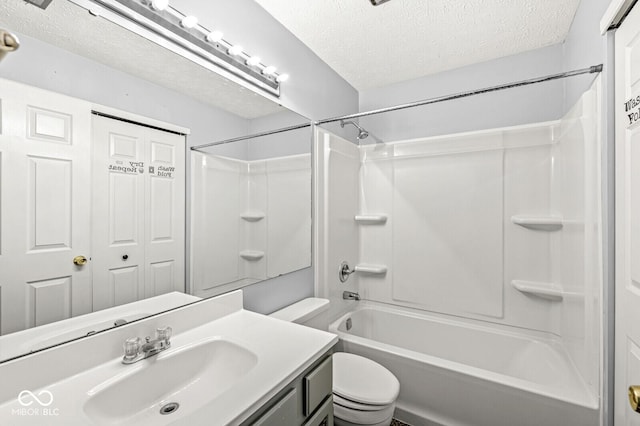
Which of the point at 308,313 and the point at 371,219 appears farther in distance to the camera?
the point at 371,219

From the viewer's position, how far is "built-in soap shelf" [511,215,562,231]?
187 cm

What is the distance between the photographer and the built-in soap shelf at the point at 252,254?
150 cm

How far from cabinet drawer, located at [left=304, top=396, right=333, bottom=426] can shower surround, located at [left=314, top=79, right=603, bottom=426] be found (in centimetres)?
70

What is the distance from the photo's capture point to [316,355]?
0.97m

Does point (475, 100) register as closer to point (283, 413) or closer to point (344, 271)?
point (344, 271)

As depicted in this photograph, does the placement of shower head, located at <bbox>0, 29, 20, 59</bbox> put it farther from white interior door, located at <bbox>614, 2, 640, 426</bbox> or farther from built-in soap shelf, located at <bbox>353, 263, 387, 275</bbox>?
built-in soap shelf, located at <bbox>353, 263, 387, 275</bbox>

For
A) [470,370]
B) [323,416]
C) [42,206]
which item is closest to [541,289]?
[470,370]

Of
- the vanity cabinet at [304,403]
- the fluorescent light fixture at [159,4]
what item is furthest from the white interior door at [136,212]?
the vanity cabinet at [304,403]

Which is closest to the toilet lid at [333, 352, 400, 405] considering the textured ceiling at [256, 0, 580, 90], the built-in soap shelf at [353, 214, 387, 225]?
the built-in soap shelf at [353, 214, 387, 225]

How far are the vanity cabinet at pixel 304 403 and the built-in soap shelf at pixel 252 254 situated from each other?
67 cm

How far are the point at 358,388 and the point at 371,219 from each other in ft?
4.37

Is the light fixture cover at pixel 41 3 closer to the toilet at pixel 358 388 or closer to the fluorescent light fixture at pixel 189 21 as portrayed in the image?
the fluorescent light fixture at pixel 189 21

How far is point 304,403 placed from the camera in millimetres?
923

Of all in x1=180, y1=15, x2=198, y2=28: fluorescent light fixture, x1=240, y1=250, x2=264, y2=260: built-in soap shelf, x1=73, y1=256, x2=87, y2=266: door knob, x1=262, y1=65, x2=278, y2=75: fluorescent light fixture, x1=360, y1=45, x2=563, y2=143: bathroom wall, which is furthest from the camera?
x1=360, y1=45, x2=563, y2=143: bathroom wall
